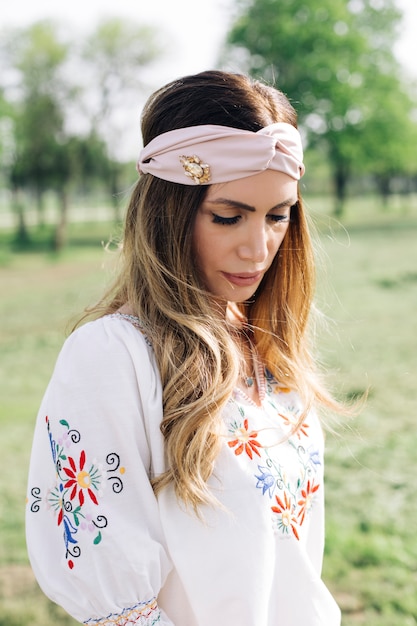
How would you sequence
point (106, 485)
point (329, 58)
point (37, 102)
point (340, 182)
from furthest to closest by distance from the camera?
point (340, 182) < point (329, 58) < point (37, 102) < point (106, 485)

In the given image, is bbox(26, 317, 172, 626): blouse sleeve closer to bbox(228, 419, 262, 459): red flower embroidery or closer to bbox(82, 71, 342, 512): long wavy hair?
bbox(82, 71, 342, 512): long wavy hair

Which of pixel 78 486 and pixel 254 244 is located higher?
pixel 254 244

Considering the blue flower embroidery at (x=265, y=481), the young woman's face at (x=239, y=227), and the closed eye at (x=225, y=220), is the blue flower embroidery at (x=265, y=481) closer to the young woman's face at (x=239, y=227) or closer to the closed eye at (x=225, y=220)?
the young woman's face at (x=239, y=227)

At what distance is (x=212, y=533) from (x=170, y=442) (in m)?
0.22

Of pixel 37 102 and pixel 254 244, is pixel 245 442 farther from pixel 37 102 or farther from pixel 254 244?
pixel 37 102

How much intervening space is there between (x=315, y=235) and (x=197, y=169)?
2.18 ft

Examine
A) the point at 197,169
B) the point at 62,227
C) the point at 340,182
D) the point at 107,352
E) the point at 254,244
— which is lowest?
the point at 340,182

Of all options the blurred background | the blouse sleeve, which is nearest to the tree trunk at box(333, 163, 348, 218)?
the blurred background

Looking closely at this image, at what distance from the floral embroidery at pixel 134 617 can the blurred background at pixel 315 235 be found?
82cm

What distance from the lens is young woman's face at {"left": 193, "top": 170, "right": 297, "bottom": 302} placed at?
157 centimetres

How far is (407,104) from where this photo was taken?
119 ft

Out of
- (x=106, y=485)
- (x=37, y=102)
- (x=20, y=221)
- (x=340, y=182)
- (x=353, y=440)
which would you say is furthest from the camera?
(x=340, y=182)

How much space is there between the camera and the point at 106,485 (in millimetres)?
1389

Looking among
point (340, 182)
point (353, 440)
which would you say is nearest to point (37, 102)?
point (340, 182)
